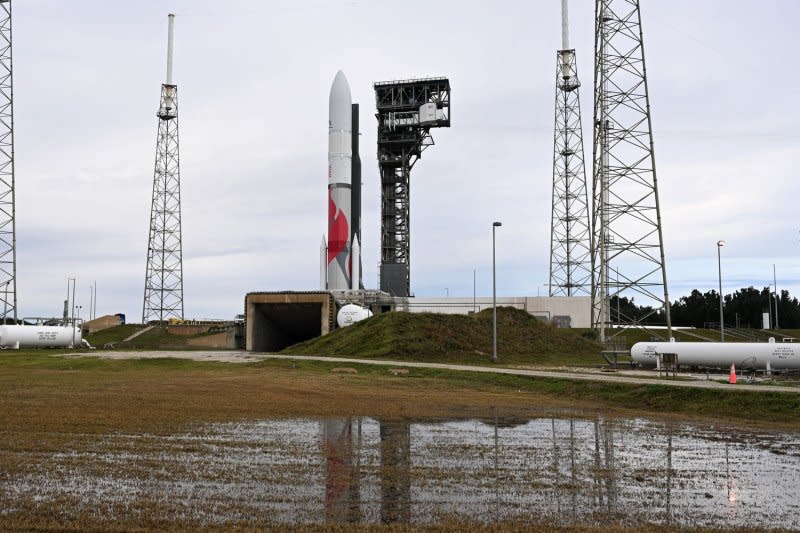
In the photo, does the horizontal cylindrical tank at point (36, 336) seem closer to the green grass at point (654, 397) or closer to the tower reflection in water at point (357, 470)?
the green grass at point (654, 397)

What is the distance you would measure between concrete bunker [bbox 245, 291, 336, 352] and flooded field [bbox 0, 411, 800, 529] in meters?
43.2

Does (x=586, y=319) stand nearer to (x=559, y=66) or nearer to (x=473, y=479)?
(x=559, y=66)

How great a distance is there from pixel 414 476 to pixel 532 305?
63.1 m

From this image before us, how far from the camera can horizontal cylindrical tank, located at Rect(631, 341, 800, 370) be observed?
3328cm

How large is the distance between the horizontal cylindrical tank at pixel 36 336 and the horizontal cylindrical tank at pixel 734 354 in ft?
178

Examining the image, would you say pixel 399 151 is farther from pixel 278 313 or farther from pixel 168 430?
pixel 168 430

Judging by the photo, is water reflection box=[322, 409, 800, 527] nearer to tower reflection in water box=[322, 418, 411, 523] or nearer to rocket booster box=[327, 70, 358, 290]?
tower reflection in water box=[322, 418, 411, 523]

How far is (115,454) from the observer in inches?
490

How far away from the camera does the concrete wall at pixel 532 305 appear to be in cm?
7044

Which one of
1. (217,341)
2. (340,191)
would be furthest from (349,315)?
(217,341)

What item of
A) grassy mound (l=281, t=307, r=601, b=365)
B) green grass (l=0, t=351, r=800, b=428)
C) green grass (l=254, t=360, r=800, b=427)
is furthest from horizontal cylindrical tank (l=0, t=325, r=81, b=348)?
green grass (l=254, t=360, r=800, b=427)

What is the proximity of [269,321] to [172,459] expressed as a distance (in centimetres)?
5429

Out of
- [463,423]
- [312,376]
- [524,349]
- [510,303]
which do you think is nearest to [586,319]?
[510,303]

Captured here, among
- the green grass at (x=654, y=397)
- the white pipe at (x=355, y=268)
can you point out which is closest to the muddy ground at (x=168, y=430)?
the green grass at (x=654, y=397)
